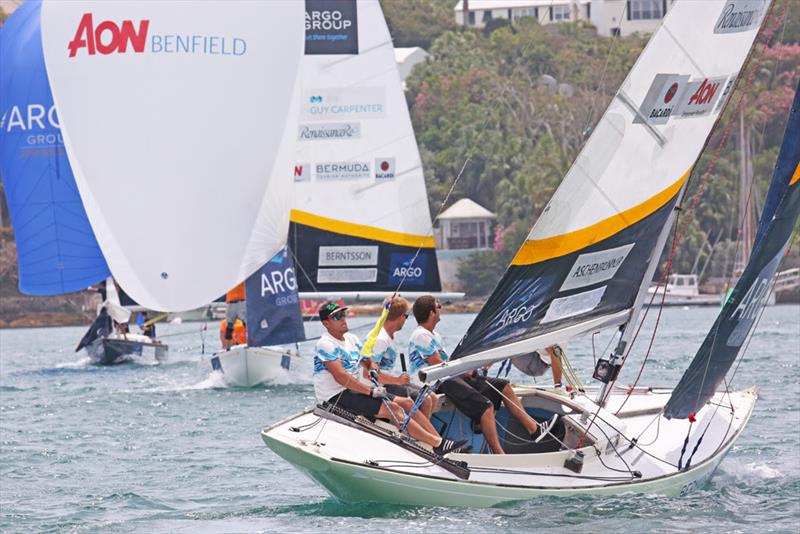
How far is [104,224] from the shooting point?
58.5 ft

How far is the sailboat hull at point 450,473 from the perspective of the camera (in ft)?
31.9

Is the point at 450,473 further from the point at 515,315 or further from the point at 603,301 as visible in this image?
the point at 603,301

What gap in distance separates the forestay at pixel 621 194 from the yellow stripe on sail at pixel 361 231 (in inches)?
470

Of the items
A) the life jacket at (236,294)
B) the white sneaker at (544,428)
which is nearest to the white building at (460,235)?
the life jacket at (236,294)

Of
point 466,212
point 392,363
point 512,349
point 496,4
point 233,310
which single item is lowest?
point 233,310

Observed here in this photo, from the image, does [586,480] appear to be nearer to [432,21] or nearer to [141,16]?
[141,16]

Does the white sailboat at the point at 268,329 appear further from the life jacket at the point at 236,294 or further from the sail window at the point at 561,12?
the sail window at the point at 561,12

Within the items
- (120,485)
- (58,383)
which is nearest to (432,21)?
(58,383)

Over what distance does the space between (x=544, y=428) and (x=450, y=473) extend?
1.21 m

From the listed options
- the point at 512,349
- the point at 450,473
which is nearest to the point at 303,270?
the point at 512,349

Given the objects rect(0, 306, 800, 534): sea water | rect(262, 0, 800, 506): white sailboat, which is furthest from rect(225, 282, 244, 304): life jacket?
rect(262, 0, 800, 506): white sailboat

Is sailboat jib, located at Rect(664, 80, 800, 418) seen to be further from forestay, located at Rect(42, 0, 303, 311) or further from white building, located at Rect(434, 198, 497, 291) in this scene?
white building, located at Rect(434, 198, 497, 291)

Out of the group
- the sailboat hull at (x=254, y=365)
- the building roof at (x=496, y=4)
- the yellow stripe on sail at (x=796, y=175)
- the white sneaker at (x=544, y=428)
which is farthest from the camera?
the building roof at (x=496, y=4)

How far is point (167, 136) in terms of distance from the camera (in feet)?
59.3
